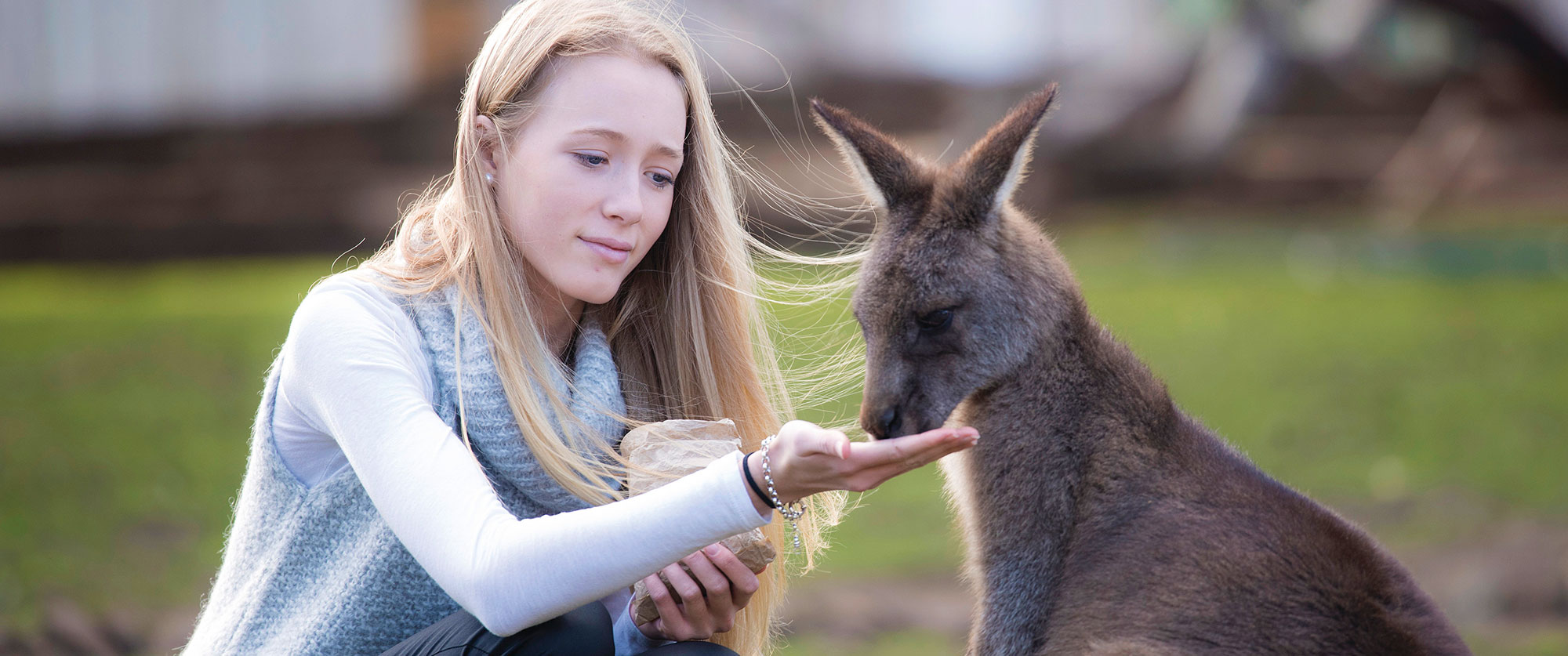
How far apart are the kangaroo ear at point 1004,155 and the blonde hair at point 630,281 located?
1.61 ft

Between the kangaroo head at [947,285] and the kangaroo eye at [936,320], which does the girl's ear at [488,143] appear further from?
the kangaroo eye at [936,320]

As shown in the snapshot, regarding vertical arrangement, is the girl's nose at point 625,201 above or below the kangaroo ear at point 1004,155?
below

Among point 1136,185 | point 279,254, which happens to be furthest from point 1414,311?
point 279,254

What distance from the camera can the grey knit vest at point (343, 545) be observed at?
2705mm

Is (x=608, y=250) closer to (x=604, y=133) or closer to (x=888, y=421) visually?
(x=604, y=133)

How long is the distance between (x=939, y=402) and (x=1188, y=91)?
552 inches

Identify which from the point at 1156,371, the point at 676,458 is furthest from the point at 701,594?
the point at 1156,371

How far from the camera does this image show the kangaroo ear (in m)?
3.00

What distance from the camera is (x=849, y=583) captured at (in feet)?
20.7

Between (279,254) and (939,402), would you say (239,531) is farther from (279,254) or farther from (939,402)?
(279,254)

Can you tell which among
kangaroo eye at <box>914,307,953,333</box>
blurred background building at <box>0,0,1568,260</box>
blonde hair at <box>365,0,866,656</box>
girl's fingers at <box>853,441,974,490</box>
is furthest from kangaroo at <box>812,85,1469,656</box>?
blurred background building at <box>0,0,1568,260</box>

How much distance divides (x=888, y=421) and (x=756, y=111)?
11.5 metres

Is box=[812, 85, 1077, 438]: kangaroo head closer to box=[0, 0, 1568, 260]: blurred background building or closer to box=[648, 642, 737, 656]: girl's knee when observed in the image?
box=[648, 642, 737, 656]: girl's knee

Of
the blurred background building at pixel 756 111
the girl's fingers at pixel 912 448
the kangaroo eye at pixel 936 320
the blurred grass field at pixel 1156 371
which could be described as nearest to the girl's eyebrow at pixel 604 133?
the kangaroo eye at pixel 936 320
